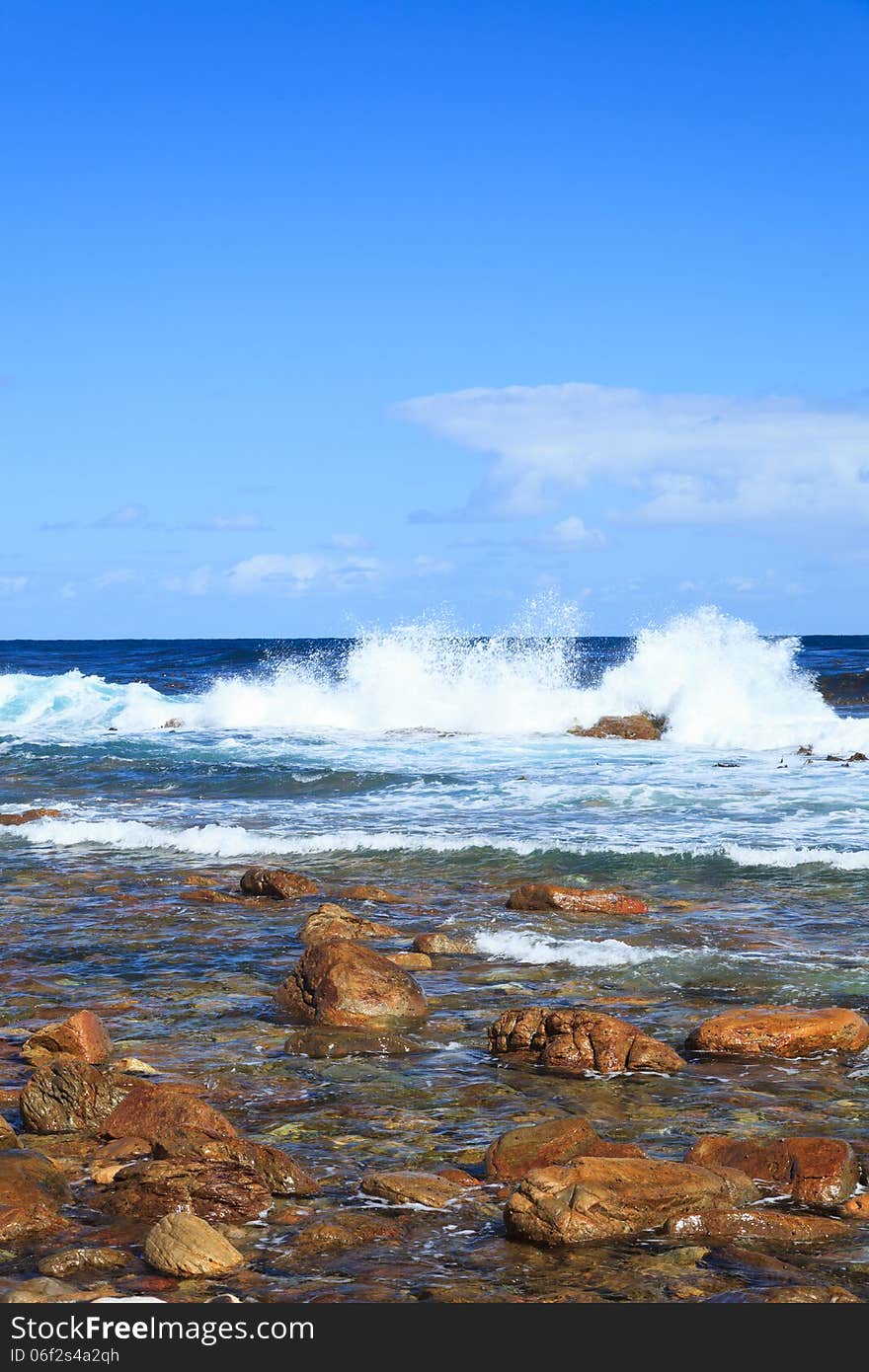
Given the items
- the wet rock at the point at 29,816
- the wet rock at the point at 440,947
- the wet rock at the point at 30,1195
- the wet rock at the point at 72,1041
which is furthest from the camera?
the wet rock at the point at 29,816

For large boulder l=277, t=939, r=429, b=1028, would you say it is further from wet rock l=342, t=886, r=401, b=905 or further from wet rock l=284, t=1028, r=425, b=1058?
wet rock l=342, t=886, r=401, b=905

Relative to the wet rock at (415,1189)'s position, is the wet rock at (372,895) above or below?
above

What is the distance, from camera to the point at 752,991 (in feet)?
25.8

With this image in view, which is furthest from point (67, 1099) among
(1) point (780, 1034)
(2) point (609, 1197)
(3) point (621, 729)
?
(3) point (621, 729)

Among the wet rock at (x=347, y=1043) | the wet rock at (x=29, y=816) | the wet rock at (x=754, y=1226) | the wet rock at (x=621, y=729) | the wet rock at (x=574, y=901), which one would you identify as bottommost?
the wet rock at (x=347, y=1043)

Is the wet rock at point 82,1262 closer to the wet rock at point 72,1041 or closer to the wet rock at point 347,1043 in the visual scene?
the wet rock at point 72,1041

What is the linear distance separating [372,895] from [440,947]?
2.13m

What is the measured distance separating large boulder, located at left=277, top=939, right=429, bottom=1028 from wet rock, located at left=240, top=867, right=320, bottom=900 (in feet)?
10.7

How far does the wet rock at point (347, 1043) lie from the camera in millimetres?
6770

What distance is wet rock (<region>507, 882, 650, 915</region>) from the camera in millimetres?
10250

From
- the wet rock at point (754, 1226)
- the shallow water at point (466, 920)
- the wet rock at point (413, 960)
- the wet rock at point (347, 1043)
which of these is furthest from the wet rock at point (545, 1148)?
the wet rock at point (413, 960)

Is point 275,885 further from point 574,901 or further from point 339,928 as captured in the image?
point 574,901

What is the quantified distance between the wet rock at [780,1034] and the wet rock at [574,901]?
3445mm
